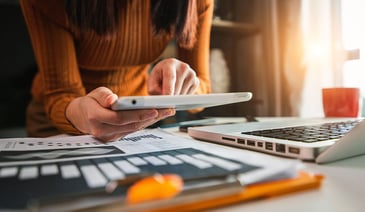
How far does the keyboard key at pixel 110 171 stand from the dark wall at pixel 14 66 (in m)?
1.09

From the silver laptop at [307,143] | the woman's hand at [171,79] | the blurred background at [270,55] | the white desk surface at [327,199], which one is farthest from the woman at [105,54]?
the blurred background at [270,55]

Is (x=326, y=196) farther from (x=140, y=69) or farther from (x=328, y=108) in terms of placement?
(x=140, y=69)

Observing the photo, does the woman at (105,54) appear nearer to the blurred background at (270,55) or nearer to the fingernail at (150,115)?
the fingernail at (150,115)

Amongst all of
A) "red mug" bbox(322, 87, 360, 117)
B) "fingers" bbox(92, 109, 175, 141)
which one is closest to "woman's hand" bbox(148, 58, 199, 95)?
"fingers" bbox(92, 109, 175, 141)

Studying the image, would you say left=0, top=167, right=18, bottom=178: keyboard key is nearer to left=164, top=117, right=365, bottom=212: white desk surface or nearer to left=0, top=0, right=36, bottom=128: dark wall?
left=164, top=117, right=365, bottom=212: white desk surface

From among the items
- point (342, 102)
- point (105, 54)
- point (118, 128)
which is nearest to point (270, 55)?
point (342, 102)

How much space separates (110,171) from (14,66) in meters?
1.15

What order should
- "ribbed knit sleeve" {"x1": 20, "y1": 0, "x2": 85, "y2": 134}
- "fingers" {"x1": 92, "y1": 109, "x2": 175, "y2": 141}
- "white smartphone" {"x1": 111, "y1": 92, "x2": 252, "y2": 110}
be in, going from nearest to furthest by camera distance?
"white smartphone" {"x1": 111, "y1": 92, "x2": 252, "y2": 110}, "fingers" {"x1": 92, "y1": 109, "x2": 175, "y2": 141}, "ribbed knit sleeve" {"x1": 20, "y1": 0, "x2": 85, "y2": 134}

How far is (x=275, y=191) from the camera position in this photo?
24 cm

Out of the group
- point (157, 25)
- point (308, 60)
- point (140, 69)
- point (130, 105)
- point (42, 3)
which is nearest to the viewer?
point (130, 105)

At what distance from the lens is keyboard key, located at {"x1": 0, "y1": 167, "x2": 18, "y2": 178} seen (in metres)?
0.27

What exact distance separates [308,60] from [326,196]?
1.25 m

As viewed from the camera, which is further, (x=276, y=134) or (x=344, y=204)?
(x=276, y=134)

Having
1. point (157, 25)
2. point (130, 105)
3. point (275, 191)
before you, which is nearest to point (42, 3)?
point (157, 25)
